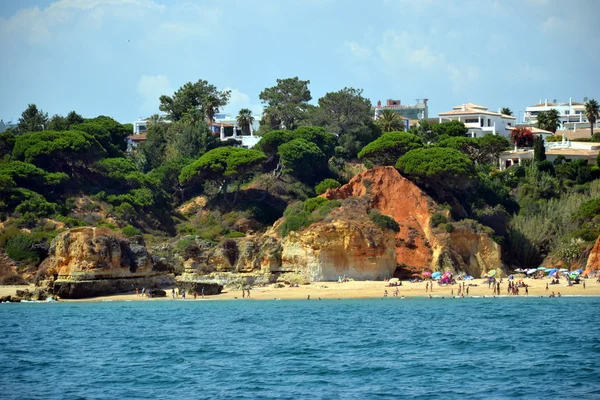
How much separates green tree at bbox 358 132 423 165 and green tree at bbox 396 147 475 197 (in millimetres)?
3305

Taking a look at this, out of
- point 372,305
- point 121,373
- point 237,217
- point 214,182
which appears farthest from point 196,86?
point 121,373

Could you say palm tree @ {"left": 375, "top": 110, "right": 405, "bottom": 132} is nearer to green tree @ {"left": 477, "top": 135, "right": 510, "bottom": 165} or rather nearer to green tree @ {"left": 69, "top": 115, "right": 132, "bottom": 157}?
green tree @ {"left": 477, "top": 135, "right": 510, "bottom": 165}

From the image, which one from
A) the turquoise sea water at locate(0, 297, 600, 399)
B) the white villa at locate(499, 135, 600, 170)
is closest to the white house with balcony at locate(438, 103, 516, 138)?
the white villa at locate(499, 135, 600, 170)

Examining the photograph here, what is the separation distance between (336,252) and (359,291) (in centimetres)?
410

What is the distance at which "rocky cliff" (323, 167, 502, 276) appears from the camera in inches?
2562

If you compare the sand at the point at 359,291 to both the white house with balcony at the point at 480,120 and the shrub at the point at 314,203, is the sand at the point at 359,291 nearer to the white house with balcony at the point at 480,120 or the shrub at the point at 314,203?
the shrub at the point at 314,203

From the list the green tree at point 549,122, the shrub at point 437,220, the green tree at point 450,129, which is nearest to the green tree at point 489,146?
the green tree at point 450,129

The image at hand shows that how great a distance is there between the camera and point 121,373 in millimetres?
31344

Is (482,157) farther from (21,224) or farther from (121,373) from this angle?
(121,373)

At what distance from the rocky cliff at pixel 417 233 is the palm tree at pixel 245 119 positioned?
2672 centimetres

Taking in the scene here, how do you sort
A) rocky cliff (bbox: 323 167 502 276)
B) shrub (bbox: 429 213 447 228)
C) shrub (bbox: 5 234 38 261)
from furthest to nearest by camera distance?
shrub (bbox: 429 213 447 228), rocky cliff (bbox: 323 167 502 276), shrub (bbox: 5 234 38 261)

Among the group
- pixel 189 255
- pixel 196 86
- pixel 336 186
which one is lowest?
pixel 189 255

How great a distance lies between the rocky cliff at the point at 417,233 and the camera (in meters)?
65.1

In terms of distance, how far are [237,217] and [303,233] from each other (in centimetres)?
1301
